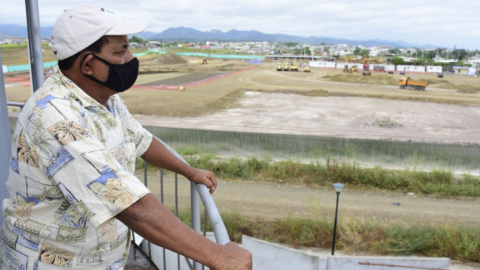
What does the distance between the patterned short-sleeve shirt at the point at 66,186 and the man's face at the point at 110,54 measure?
0.11 metres

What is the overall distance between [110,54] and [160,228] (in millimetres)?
704

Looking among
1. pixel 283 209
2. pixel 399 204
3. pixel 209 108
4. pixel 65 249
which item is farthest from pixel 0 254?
pixel 209 108

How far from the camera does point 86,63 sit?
4.77 ft

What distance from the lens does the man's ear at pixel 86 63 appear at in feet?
4.73

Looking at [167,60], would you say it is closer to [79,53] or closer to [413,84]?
[413,84]

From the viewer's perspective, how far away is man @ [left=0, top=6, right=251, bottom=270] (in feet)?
3.97

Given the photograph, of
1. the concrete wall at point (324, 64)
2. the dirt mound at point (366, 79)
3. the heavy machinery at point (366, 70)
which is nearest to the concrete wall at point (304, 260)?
the dirt mound at point (366, 79)

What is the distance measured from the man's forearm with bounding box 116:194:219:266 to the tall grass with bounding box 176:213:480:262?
7.25m

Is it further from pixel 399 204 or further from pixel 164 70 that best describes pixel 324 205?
pixel 164 70

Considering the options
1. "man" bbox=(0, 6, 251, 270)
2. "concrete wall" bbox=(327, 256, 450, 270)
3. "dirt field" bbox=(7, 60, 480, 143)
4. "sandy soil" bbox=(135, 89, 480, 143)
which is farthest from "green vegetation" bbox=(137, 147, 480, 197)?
"man" bbox=(0, 6, 251, 270)

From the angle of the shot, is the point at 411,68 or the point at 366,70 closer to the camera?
the point at 366,70

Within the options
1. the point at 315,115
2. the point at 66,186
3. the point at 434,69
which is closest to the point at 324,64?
the point at 434,69

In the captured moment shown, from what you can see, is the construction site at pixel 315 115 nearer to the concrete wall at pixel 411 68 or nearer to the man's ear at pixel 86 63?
the man's ear at pixel 86 63

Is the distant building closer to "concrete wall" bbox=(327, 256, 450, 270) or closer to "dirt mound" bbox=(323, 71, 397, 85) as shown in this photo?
"concrete wall" bbox=(327, 256, 450, 270)
